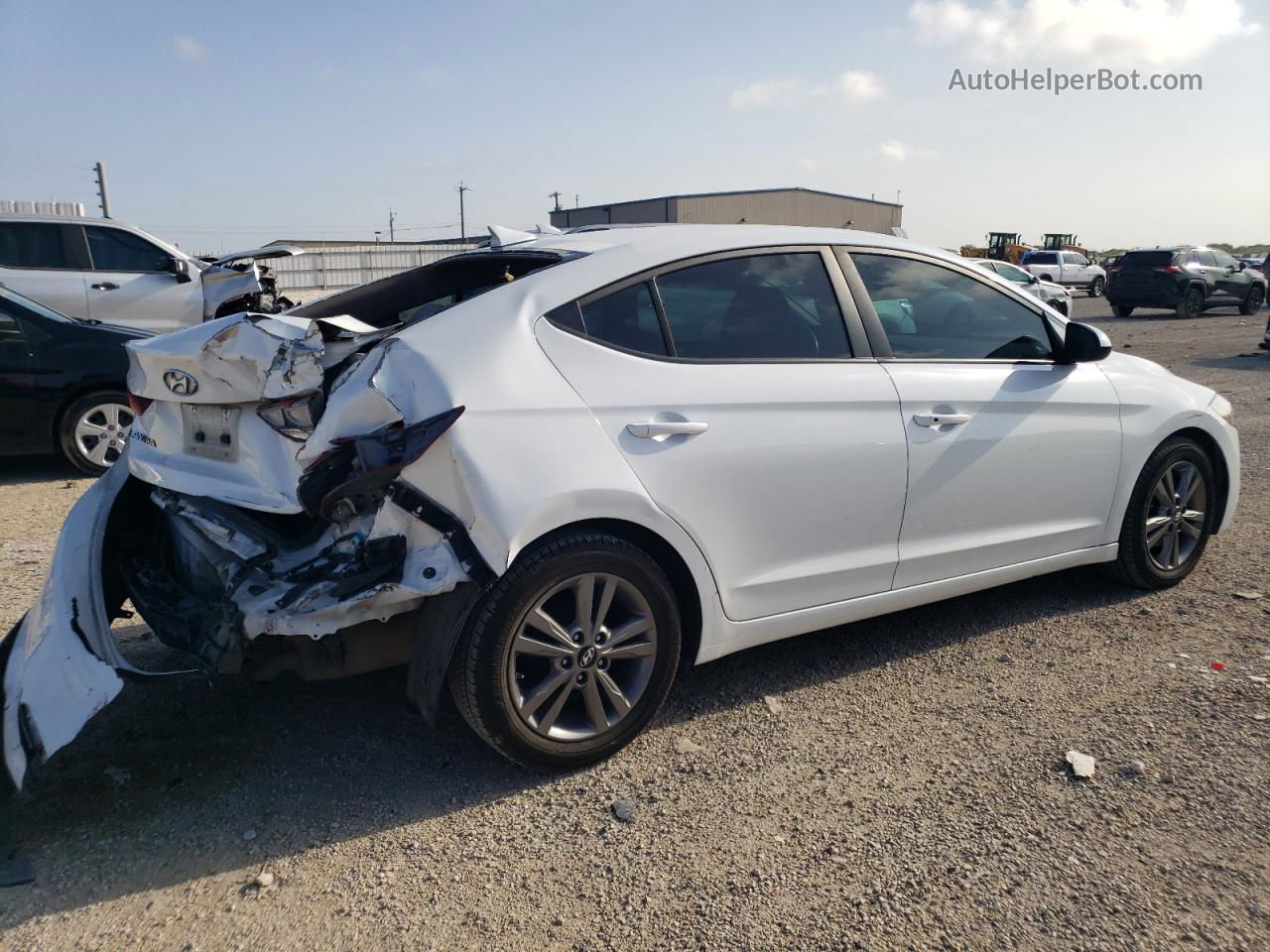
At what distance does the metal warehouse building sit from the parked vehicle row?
65.4 feet

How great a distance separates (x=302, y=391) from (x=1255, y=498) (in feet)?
20.1

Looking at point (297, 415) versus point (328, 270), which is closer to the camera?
point (297, 415)

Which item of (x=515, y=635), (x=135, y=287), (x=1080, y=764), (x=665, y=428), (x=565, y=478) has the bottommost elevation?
(x=1080, y=764)

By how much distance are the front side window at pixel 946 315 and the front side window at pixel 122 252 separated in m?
9.31

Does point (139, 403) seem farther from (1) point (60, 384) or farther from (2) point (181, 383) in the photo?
(1) point (60, 384)

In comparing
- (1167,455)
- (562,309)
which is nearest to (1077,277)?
(1167,455)

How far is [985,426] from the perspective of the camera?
3.81m

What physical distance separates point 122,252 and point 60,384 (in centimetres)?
419

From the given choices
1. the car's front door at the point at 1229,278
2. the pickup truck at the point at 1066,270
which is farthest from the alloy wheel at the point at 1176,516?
the pickup truck at the point at 1066,270

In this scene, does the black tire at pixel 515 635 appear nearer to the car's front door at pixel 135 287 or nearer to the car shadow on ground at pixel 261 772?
the car shadow on ground at pixel 261 772

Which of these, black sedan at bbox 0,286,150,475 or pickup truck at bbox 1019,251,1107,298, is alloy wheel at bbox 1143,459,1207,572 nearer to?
black sedan at bbox 0,286,150,475

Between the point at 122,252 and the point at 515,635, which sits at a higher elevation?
the point at 122,252

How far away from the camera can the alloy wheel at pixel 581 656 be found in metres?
2.95

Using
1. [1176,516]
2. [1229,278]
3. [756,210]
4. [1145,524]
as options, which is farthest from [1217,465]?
[756,210]
